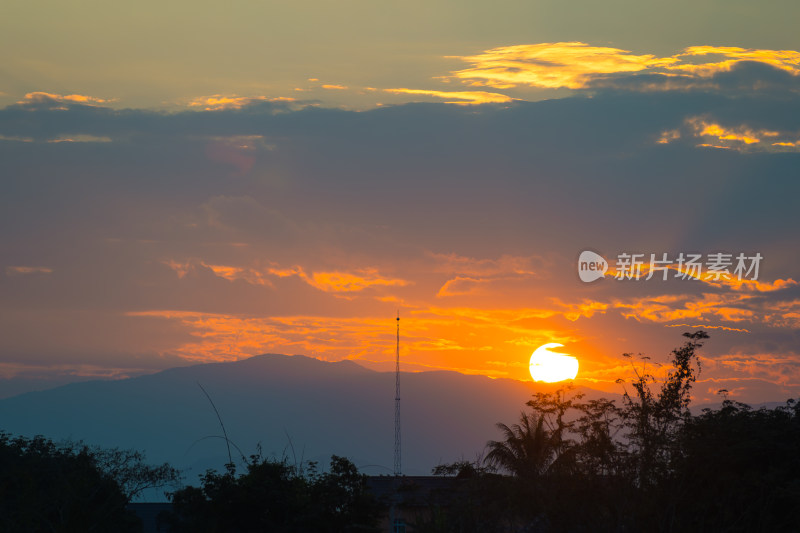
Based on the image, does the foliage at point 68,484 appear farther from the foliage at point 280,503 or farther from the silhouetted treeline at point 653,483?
the silhouetted treeline at point 653,483

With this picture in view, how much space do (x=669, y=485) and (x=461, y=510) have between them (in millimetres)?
6374

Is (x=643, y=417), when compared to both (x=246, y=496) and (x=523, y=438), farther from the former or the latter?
(x=523, y=438)

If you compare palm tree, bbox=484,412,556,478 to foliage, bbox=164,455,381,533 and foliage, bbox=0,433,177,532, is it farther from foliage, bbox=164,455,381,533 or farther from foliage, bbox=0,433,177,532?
foliage, bbox=164,455,381,533

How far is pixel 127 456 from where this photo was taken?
52.9 m

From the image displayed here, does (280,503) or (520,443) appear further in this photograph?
(520,443)

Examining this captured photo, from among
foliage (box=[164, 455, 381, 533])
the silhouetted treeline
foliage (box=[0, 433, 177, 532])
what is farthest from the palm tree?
the silhouetted treeline

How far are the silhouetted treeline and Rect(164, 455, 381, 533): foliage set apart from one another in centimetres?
774

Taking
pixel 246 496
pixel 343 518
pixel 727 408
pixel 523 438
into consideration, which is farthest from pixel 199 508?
pixel 523 438

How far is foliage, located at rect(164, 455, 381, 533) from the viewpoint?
35.6 metres

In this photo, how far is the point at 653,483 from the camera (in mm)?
27094

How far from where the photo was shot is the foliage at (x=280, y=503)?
1403 inches

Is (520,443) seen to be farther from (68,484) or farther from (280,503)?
(68,484)

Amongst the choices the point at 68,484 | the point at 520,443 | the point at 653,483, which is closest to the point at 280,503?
the point at 68,484

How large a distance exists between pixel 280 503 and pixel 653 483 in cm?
1525
